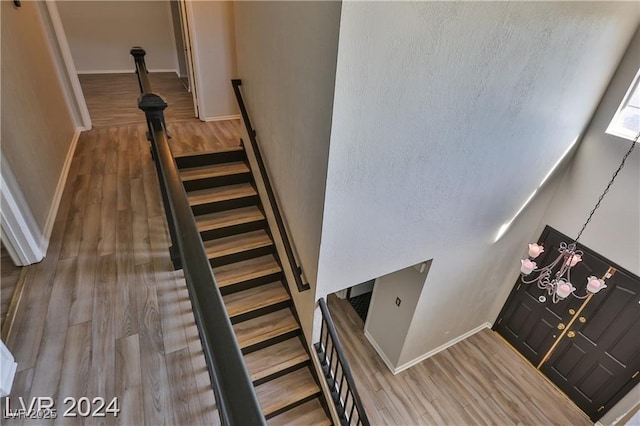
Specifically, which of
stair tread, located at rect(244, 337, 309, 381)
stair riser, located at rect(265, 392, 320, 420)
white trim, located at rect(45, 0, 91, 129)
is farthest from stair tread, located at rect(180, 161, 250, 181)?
stair riser, located at rect(265, 392, 320, 420)

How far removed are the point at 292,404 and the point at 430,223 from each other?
2436mm

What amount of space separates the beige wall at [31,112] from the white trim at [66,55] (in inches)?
10.5

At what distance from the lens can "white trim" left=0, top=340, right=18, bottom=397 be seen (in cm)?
151

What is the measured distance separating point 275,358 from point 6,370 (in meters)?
2.49

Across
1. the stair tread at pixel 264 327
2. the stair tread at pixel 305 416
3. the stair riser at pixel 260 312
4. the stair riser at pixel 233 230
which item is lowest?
the stair tread at pixel 305 416

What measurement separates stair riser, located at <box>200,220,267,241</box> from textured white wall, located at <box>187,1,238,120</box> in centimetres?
202

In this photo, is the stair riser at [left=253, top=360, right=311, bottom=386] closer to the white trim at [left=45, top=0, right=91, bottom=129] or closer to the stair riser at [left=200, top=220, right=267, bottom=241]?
the stair riser at [left=200, top=220, right=267, bottom=241]

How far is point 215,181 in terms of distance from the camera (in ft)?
13.1

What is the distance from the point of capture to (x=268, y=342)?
12.2ft

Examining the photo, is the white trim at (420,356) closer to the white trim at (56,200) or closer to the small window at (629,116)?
the small window at (629,116)

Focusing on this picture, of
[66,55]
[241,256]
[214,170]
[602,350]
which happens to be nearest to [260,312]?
[241,256]

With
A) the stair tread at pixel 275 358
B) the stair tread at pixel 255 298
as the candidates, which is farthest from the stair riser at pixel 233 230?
the stair tread at pixel 275 358

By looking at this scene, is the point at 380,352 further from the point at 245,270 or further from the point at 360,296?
the point at 245,270

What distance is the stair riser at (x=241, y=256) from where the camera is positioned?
3.74 meters
